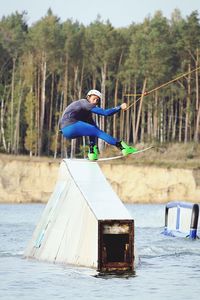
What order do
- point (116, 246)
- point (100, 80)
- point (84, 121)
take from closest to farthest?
point (116, 246) < point (84, 121) < point (100, 80)

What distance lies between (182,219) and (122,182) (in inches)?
2038

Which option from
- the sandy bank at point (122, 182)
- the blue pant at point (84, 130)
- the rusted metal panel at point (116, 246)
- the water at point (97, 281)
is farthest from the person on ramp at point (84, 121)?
the sandy bank at point (122, 182)

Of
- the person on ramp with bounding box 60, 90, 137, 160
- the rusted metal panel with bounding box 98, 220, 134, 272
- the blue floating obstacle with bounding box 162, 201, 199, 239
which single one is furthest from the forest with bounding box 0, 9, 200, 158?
the rusted metal panel with bounding box 98, 220, 134, 272

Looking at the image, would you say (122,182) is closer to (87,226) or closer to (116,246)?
(116,246)

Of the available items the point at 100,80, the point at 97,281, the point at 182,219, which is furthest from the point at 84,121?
the point at 100,80

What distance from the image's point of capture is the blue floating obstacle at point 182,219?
35.6 metres

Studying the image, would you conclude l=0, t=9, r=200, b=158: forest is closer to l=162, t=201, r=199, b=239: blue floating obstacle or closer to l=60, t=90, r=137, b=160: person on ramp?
l=162, t=201, r=199, b=239: blue floating obstacle

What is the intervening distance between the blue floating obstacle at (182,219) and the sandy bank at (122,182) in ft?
158

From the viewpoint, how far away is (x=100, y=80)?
11412cm

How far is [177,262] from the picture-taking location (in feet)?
85.7

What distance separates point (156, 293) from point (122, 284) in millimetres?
1201

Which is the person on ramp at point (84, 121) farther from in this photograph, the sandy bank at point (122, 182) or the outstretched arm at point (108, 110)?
the sandy bank at point (122, 182)

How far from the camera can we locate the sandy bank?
88.4m

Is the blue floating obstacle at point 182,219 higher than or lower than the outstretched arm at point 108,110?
lower
